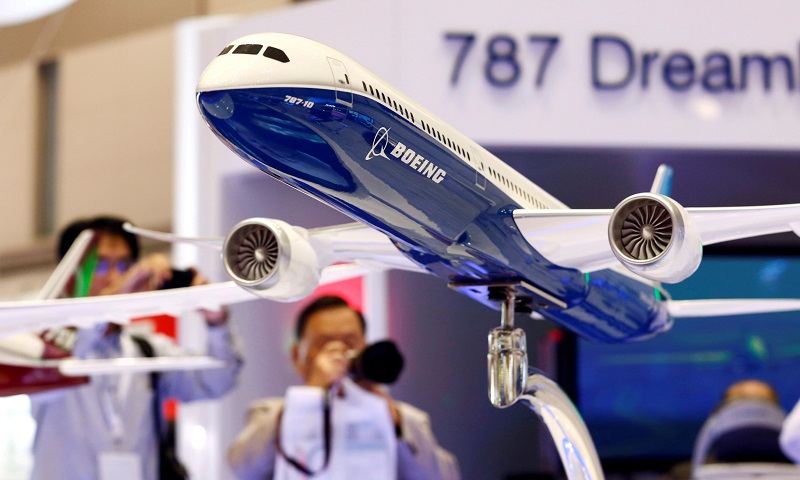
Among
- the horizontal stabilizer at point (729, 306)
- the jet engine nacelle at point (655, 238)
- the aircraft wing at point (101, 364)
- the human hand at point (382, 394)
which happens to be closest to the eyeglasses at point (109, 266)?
the aircraft wing at point (101, 364)

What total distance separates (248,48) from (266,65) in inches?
1.8

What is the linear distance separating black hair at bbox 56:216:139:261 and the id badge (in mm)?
845

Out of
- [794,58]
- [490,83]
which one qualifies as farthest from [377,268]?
[794,58]

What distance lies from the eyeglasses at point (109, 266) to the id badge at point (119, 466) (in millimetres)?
719

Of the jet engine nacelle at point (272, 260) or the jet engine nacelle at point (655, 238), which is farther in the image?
the jet engine nacelle at point (272, 260)

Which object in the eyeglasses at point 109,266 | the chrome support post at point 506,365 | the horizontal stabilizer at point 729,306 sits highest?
the eyeglasses at point 109,266

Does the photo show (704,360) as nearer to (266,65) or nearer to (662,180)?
(662,180)

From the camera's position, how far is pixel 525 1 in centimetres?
489

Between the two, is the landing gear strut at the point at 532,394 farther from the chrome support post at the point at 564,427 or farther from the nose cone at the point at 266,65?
the nose cone at the point at 266,65

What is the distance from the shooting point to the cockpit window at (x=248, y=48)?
1650 mm

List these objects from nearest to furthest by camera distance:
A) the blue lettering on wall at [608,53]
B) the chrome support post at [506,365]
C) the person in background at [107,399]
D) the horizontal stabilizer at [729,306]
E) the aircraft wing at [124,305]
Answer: the chrome support post at [506,365]
the aircraft wing at [124,305]
the horizontal stabilizer at [729,306]
the person in background at [107,399]
the blue lettering on wall at [608,53]

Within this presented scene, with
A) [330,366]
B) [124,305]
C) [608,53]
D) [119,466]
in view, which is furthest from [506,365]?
[608,53]

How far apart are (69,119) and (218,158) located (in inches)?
238

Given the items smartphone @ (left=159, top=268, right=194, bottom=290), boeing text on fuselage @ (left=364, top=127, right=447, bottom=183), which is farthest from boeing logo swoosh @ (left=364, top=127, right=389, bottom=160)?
smartphone @ (left=159, top=268, right=194, bottom=290)
